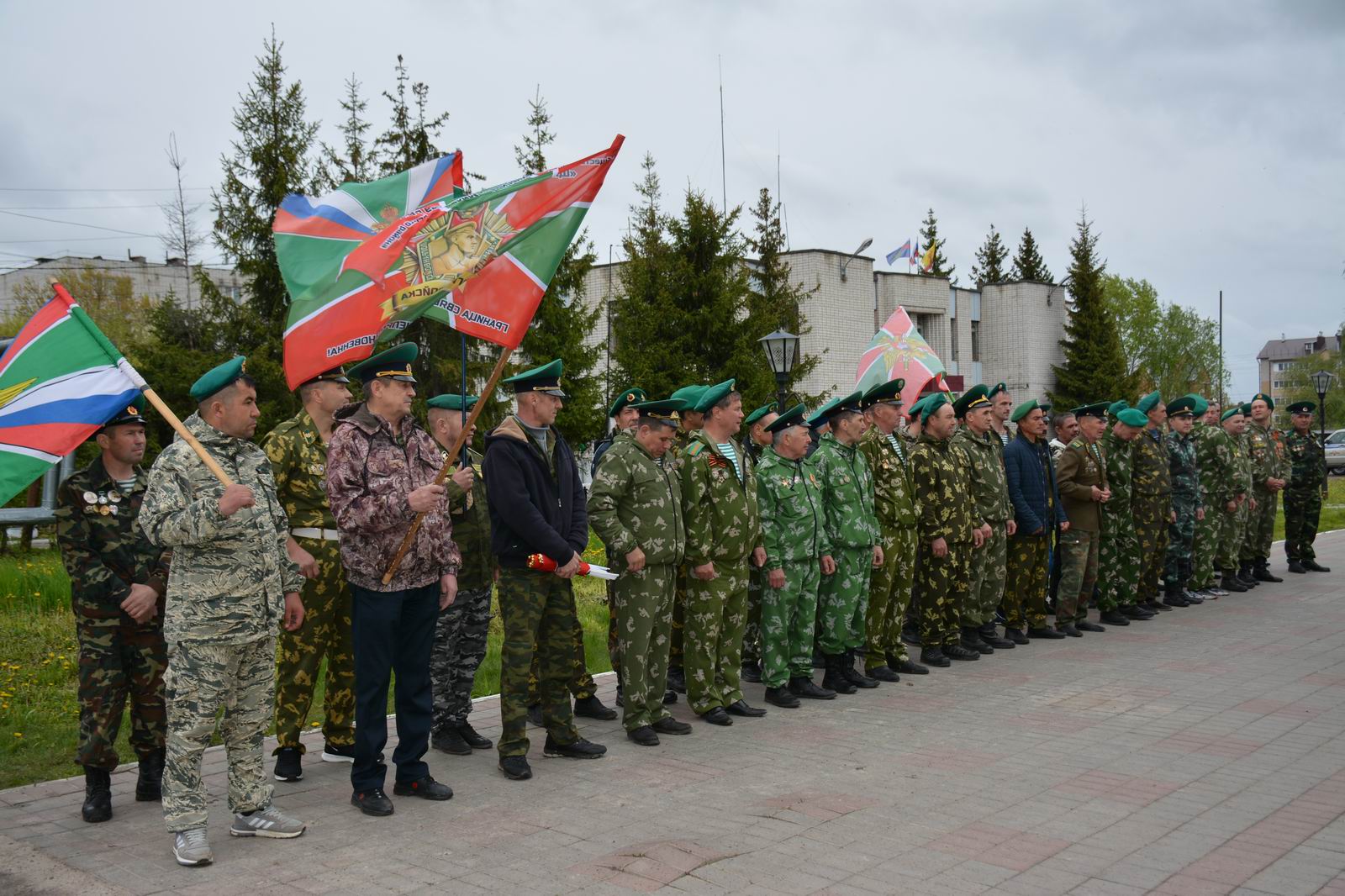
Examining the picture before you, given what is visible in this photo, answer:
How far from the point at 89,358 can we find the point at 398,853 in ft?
8.94

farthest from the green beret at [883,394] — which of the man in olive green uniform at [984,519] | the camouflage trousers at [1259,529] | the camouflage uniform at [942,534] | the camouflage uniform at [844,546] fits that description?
the camouflage trousers at [1259,529]

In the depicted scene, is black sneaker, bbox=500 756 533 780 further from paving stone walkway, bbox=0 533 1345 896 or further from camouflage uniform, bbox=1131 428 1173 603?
camouflage uniform, bbox=1131 428 1173 603

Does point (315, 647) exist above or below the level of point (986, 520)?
below

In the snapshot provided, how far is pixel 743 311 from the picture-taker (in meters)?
28.4

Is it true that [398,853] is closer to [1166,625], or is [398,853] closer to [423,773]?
[423,773]

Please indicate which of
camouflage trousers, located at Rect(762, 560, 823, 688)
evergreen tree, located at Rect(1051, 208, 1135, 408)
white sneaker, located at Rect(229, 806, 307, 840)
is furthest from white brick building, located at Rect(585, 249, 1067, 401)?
white sneaker, located at Rect(229, 806, 307, 840)

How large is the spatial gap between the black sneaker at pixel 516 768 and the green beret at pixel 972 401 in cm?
559

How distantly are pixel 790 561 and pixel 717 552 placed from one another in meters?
0.82

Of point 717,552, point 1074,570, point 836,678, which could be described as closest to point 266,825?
point 717,552

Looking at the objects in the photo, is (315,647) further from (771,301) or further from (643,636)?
(771,301)

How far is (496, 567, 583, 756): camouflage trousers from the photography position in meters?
6.32

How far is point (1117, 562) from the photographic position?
11.7 metres

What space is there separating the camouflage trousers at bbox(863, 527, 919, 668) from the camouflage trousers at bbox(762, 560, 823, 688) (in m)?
0.80

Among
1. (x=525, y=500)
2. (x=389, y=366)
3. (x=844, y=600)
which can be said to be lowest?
(x=844, y=600)
